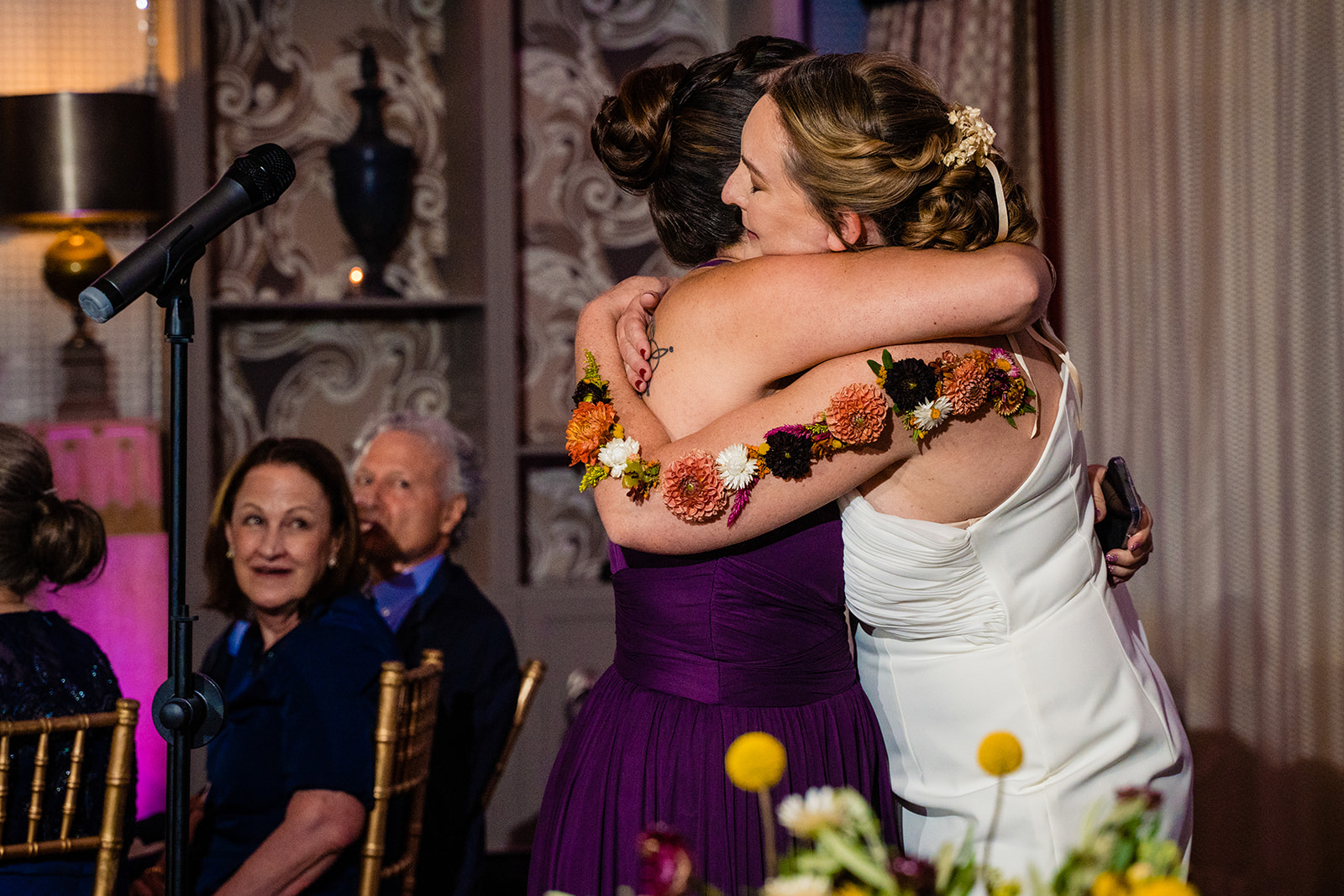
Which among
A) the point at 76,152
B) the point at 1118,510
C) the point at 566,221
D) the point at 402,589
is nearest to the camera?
the point at 1118,510

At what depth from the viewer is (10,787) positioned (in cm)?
183

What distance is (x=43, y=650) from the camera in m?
1.96

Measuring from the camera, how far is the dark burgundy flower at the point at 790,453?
49.4 inches

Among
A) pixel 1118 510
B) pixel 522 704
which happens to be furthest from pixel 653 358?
pixel 522 704

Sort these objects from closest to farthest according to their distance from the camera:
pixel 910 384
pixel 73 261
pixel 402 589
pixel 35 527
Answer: pixel 910 384
pixel 35 527
pixel 402 589
pixel 73 261

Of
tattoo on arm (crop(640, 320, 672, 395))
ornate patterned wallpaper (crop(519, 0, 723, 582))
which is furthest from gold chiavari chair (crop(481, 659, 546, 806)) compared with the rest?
tattoo on arm (crop(640, 320, 672, 395))

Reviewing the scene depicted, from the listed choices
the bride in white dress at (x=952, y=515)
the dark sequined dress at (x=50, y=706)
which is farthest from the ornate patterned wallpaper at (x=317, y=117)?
the bride in white dress at (x=952, y=515)

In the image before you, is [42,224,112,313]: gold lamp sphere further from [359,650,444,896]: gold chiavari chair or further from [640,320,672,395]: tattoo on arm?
[640,320,672,395]: tattoo on arm

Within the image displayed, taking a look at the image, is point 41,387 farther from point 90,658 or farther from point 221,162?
point 90,658

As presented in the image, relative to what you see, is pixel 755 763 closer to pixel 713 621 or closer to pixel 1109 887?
pixel 1109 887

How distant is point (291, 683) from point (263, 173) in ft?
3.38

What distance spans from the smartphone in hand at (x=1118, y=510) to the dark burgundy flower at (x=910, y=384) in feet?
1.05

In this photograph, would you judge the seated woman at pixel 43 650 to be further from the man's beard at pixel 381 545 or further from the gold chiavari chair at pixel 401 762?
the man's beard at pixel 381 545

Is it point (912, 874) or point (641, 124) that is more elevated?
point (641, 124)
